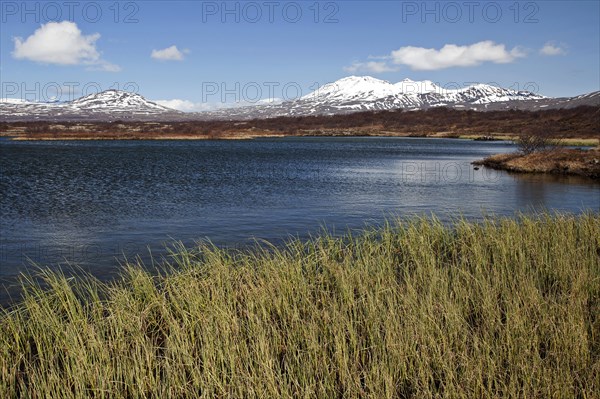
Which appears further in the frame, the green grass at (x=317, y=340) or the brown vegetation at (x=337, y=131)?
the brown vegetation at (x=337, y=131)

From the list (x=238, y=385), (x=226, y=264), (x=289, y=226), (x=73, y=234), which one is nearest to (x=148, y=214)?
(x=73, y=234)

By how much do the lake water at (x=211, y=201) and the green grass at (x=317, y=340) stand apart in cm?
643

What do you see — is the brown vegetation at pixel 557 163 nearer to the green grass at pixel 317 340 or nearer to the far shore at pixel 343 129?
the green grass at pixel 317 340

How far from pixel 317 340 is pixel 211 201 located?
22228mm

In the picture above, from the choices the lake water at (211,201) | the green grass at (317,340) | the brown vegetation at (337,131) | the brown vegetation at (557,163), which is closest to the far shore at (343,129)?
the brown vegetation at (337,131)

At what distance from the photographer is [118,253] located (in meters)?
16.7

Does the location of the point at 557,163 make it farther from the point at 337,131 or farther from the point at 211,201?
the point at 337,131

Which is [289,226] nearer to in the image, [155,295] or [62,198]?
[155,295]

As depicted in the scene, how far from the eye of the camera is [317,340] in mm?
7691

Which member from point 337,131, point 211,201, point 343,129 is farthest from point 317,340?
point 343,129

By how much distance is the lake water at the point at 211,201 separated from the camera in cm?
1873

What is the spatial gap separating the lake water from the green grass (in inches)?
253

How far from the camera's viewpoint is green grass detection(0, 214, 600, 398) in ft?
21.0

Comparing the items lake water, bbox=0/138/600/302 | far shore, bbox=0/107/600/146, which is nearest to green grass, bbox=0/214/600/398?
lake water, bbox=0/138/600/302
